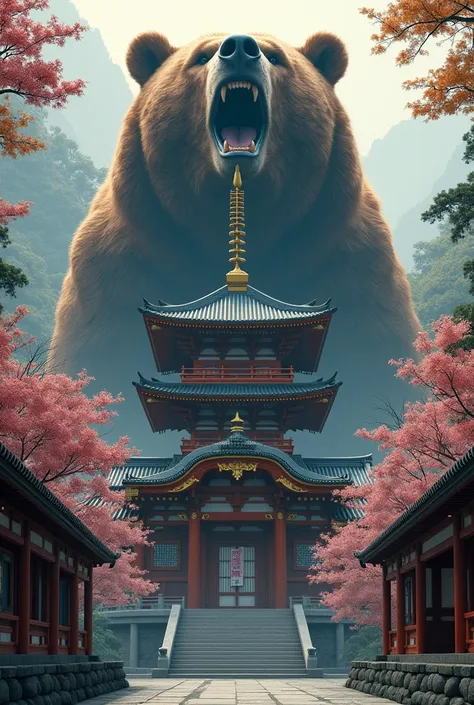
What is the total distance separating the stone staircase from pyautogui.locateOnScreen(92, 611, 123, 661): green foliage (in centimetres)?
215

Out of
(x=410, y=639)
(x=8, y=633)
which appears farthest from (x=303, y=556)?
(x=8, y=633)

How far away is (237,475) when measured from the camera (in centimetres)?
3803

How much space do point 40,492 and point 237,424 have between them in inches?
1029

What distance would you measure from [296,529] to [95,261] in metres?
18.8

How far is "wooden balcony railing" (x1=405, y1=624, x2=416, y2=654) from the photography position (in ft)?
66.7

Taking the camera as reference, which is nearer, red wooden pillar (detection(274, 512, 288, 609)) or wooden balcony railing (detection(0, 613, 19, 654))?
wooden balcony railing (detection(0, 613, 19, 654))

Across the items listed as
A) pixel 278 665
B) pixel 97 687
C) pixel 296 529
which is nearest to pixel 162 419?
pixel 296 529

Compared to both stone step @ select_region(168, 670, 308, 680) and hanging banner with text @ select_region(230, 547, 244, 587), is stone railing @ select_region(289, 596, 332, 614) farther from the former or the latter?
stone step @ select_region(168, 670, 308, 680)

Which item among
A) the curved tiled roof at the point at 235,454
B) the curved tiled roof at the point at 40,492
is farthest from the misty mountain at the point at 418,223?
the curved tiled roof at the point at 40,492

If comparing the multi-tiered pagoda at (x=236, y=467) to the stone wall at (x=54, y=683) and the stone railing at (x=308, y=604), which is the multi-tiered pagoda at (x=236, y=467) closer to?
the stone railing at (x=308, y=604)

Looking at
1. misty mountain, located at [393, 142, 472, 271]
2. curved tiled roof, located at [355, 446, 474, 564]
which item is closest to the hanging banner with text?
curved tiled roof, located at [355, 446, 474, 564]

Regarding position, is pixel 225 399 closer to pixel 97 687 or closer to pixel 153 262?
pixel 153 262

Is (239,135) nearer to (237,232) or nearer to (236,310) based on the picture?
(237,232)

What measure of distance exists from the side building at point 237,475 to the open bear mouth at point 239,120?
246 inches
